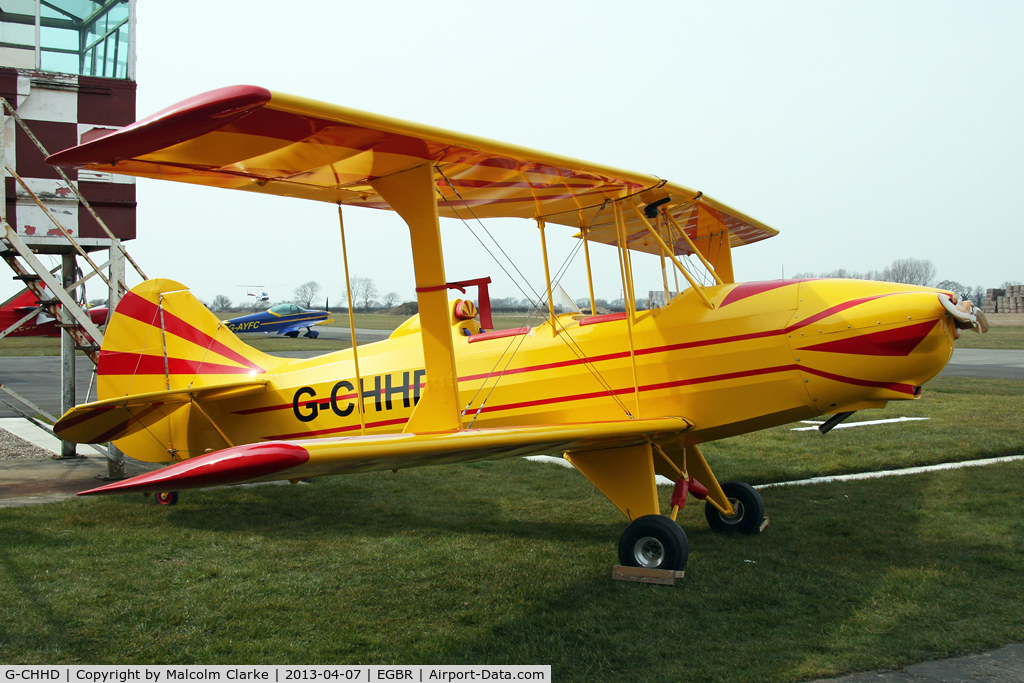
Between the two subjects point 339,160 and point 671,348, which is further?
point 671,348

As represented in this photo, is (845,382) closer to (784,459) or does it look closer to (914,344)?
(914,344)

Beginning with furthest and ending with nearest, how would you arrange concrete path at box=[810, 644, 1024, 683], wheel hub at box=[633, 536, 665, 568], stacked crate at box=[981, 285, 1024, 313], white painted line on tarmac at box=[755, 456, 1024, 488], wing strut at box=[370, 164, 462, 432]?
1. stacked crate at box=[981, 285, 1024, 313]
2. white painted line on tarmac at box=[755, 456, 1024, 488]
3. wheel hub at box=[633, 536, 665, 568]
4. wing strut at box=[370, 164, 462, 432]
5. concrete path at box=[810, 644, 1024, 683]

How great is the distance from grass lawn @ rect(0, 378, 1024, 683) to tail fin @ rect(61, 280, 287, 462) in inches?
25.7

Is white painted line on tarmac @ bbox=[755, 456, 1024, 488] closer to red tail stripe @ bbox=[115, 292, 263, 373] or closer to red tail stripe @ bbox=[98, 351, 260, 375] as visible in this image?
red tail stripe @ bbox=[115, 292, 263, 373]

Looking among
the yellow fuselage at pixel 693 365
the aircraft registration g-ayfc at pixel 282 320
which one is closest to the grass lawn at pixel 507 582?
the yellow fuselage at pixel 693 365

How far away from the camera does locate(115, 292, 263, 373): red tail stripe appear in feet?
24.0

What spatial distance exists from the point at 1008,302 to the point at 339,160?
63282 millimetres

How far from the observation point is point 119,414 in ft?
18.7

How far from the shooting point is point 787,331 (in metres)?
5.11

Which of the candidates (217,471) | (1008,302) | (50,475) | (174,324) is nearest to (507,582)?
(217,471)

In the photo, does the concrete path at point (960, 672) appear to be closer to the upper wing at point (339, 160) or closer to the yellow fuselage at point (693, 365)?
the yellow fuselage at point (693, 365)

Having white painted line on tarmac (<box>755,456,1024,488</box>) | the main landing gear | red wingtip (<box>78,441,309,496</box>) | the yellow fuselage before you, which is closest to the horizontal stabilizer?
the yellow fuselage

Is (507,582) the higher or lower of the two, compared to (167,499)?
lower

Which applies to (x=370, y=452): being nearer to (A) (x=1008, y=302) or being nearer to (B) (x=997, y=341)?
(B) (x=997, y=341)
